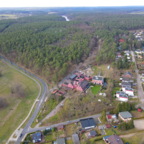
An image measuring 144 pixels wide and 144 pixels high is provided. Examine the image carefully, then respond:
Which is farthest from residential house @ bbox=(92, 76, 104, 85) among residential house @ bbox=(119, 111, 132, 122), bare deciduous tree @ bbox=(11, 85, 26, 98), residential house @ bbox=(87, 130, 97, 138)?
bare deciduous tree @ bbox=(11, 85, 26, 98)

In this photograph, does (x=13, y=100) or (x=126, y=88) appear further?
(x=126, y=88)

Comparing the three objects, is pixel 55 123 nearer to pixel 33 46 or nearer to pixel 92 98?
pixel 92 98

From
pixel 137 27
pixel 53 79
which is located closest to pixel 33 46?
pixel 53 79

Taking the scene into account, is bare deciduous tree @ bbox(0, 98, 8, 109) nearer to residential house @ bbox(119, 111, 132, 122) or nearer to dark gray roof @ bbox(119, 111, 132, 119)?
residential house @ bbox(119, 111, 132, 122)

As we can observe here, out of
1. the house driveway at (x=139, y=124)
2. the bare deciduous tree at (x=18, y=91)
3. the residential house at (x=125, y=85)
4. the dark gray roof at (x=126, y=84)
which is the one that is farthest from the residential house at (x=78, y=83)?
the house driveway at (x=139, y=124)

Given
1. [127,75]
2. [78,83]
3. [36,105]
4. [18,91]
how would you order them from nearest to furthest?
1. [36,105]
2. [18,91]
3. [78,83]
4. [127,75]

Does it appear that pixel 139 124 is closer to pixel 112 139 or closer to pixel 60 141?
pixel 112 139

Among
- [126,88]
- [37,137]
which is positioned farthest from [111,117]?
[37,137]
